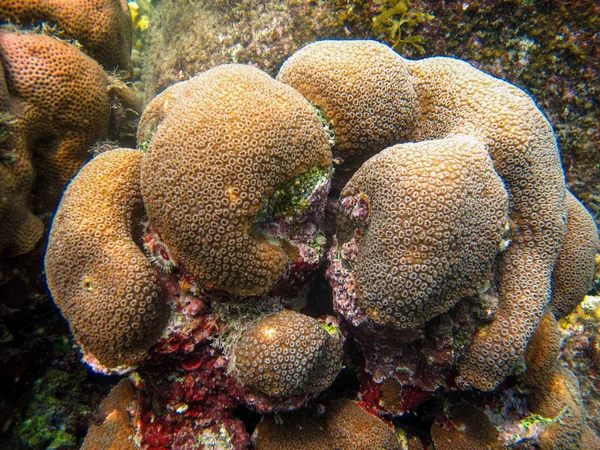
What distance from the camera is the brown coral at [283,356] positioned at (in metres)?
2.69

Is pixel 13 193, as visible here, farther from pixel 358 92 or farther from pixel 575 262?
pixel 575 262

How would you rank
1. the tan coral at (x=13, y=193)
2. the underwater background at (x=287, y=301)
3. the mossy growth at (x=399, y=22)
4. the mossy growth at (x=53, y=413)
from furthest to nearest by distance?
the mossy growth at (x=399, y=22), the mossy growth at (x=53, y=413), the tan coral at (x=13, y=193), the underwater background at (x=287, y=301)

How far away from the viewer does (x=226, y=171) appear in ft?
8.56

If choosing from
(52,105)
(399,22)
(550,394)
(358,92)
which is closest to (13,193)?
(52,105)

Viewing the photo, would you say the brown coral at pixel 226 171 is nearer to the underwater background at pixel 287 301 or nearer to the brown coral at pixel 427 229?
the underwater background at pixel 287 301

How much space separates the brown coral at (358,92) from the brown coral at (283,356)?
1.80 metres

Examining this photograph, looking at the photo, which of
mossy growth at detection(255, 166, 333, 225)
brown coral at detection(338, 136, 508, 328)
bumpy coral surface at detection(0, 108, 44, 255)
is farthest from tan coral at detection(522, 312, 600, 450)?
bumpy coral surface at detection(0, 108, 44, 255)

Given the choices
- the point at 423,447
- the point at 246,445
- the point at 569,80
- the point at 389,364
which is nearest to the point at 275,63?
the point at 569,80

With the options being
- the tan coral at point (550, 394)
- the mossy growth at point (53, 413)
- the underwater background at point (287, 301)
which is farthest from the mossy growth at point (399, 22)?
the mossy growth at point (53, 413)

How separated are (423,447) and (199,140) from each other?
386cm

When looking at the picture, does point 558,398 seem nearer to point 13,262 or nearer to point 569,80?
point 569,80

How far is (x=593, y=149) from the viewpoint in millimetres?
4383

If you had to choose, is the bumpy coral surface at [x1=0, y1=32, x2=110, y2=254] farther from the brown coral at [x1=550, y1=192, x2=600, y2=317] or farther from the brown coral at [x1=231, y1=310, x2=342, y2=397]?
the brown coral at [x1=550, y1=192, x2=600, y2=317]

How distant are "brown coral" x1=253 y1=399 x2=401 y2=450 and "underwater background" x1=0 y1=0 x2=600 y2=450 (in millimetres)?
20
